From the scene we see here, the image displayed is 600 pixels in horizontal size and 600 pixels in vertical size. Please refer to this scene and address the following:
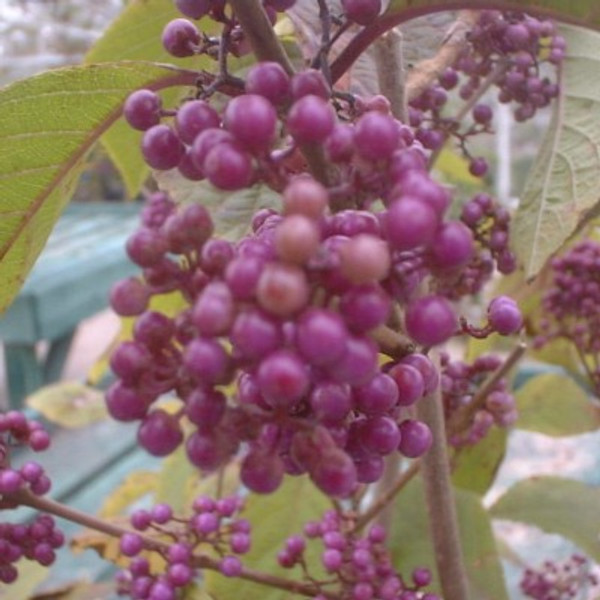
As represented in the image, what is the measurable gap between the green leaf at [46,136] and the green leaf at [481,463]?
18.3 inches

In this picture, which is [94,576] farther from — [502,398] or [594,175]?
[594,175]

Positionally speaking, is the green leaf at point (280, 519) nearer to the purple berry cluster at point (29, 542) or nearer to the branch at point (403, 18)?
the purple berry cluster at point (29, 542)

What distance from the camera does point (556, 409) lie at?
3.20 feet

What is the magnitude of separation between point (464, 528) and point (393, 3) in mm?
461

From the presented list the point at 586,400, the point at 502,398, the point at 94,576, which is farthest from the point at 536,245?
the point at 94,576

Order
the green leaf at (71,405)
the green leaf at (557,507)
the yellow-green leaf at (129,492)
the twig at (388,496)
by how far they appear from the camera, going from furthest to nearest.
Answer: the green leaf at (71,405) → the yellow-green leaf at (129,492) → the green leaf at (557,507) → the twig at (388,496)

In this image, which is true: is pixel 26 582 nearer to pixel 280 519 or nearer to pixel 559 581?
pixel 280 519

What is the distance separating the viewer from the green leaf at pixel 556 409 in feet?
3.17

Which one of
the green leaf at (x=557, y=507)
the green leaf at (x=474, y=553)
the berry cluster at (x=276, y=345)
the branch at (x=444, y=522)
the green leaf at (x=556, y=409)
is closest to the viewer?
the berry cluster at (x=276, y=345)

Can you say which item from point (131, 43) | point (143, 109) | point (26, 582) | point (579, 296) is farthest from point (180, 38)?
point (26, 582)

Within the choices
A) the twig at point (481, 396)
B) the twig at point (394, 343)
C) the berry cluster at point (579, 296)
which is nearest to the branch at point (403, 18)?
the twig at point (394, 343)

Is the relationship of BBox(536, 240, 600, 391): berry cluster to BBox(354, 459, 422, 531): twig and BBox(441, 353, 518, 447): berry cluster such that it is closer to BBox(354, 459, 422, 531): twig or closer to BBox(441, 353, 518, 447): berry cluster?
BBox(441, 353, 518, 447): berry cluster

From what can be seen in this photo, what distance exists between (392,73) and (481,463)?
18.1 inches

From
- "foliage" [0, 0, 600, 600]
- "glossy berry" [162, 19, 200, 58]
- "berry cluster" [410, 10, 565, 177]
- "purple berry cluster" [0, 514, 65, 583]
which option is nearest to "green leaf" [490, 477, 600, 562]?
"foliage" [0, 0, 600, 600]
